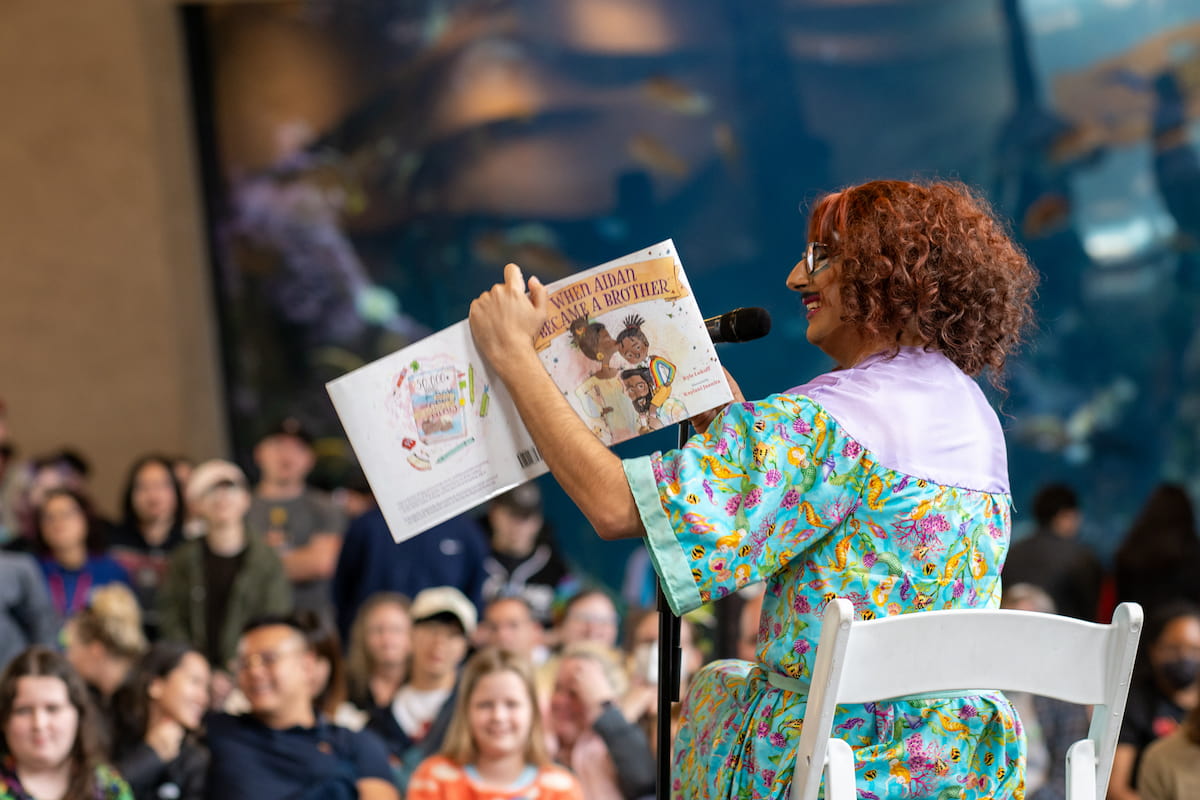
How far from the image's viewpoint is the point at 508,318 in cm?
168

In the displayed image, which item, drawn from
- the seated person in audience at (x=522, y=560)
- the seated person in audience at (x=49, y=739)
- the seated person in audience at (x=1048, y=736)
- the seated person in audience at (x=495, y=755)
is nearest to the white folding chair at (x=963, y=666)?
the seated person in audience at (x=495, y=755)

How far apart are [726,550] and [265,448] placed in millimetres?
4065

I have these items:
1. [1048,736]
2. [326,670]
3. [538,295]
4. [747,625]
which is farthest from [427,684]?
[538,295]

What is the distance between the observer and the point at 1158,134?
6.94 metres

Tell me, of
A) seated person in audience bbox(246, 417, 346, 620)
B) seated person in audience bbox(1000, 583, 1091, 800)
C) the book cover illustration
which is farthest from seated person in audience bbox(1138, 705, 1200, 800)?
seated person in audience bbox(246, 417, 346, 620)

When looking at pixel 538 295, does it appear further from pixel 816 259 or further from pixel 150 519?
pixel 150 519

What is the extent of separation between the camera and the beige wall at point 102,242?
723 centimetres

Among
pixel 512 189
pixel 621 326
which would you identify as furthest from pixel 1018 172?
pixel 621 326

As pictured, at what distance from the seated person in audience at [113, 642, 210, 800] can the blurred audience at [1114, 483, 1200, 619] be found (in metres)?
3.06

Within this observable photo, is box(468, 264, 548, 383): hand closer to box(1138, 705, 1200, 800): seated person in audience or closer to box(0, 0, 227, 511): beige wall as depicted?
box(1138, 705, 1200, 800): seated person in audience

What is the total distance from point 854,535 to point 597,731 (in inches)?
87.8

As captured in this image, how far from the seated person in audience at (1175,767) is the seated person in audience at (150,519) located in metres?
3.59

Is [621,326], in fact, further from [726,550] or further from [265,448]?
[265,448]

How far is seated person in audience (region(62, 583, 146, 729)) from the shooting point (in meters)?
4.21
